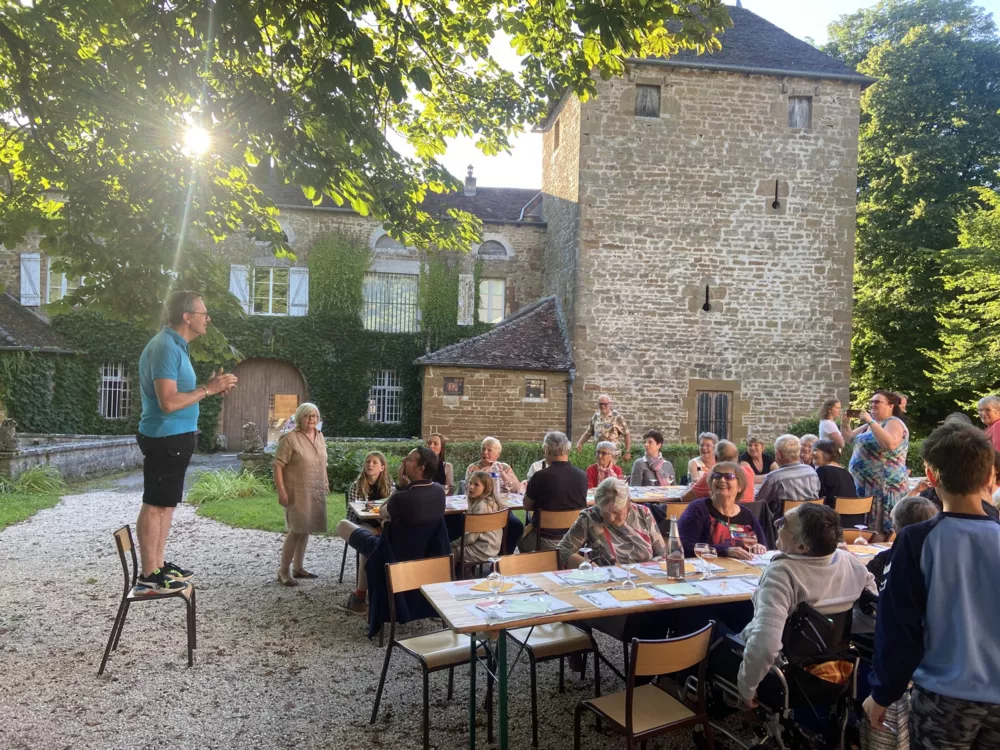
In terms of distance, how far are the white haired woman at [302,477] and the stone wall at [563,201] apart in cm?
943

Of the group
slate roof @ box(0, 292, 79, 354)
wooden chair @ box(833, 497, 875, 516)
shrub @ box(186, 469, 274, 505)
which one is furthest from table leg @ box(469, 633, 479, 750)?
slate roof @ box(0, 292, 79, 354)

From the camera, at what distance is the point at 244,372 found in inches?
744

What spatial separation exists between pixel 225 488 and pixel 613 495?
27.2 feet

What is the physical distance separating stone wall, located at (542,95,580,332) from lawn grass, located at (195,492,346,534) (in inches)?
280

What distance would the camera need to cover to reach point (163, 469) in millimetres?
4066

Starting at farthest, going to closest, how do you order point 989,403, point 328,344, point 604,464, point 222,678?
point 328,344, point 604,464, point 989,403, point 222,678

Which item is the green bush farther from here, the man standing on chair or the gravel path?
the man standing on chair

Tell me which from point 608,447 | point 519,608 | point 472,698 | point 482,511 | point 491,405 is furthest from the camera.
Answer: point 491,405

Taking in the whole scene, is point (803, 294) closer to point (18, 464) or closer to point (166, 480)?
point (166, 480)

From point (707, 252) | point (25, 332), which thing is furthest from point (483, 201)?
point (25, 332)

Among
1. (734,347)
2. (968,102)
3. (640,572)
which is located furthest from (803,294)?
(640,572)

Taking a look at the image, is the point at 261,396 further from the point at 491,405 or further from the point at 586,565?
the point at 586,565

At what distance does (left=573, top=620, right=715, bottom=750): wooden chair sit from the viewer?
9.14 ft

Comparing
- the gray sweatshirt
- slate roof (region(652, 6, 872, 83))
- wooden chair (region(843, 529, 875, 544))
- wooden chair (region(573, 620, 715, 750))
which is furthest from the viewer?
slate roof (region(652, 6, 872, 83))
